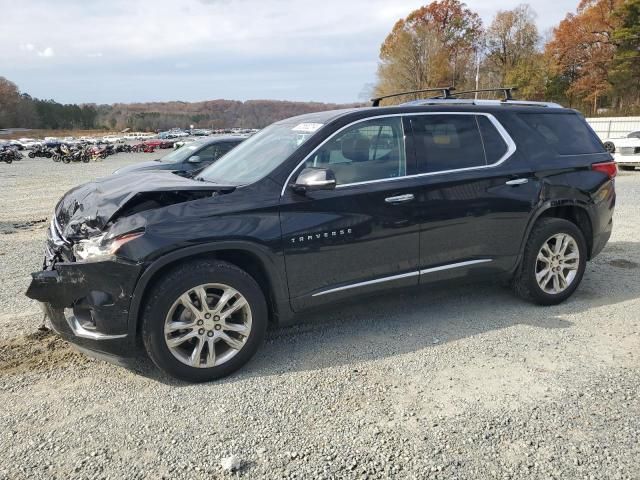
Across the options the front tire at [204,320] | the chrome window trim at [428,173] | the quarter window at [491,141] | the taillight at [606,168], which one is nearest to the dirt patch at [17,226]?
the front tire at [204,320]

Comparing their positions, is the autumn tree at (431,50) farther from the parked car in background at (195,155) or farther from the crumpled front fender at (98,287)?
the crumpled front fender at (98,287)

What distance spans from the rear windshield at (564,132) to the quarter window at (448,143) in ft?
1.93

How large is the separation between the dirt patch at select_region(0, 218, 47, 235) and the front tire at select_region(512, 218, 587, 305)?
322 inches

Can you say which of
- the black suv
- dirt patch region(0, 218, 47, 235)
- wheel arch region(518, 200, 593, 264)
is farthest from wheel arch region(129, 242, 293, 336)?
dirt patch region(0, 218, 47, 235)

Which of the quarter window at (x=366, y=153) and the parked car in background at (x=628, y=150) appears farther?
the parked car in background at (x=628, y=150)

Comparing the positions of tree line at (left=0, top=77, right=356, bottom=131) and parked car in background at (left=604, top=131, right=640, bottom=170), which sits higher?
tree line at (left=0, top=77, right=356, bottom=131)

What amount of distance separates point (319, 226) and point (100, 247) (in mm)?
1441

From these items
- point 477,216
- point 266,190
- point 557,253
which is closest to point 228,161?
point 266,190

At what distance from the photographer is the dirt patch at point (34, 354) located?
12.3 ft

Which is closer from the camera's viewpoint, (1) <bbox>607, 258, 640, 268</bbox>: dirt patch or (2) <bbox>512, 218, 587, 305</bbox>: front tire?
(2) <bbox>512, 218, 587, 305</bbox>: front tire

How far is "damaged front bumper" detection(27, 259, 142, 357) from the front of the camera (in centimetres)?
322

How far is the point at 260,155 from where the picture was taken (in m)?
4.25

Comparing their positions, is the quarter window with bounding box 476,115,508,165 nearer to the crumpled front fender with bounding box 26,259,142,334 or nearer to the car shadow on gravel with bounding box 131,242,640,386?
the car shadow on gravel with bounding box 131,242,640,386

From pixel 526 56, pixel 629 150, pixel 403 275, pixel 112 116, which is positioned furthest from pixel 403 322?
pixel 112 116
